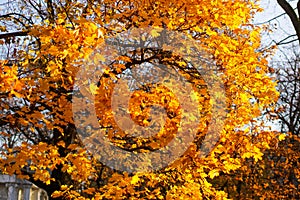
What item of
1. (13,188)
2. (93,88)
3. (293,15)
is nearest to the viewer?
(93,88)

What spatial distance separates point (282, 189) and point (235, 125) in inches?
395

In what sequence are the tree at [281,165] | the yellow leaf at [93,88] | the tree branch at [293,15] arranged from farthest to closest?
1. the tree at [281,165]
2. the tree branch at [293,15]
3. the yellow leaf at [93,88]

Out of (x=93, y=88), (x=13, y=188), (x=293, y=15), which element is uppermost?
(x=293, y=15)

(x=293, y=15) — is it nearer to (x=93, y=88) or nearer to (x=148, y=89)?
(x=148, y=89)

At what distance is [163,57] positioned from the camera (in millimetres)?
6066

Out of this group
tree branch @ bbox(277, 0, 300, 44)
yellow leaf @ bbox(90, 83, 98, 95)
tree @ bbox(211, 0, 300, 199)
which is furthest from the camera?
tree @ bbox(211, 0, 300, 199)

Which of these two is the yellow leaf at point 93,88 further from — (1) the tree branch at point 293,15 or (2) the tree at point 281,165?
(2) the tree at point 281,165

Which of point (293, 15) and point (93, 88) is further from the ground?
point (293, 15)

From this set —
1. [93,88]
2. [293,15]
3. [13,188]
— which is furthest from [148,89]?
[13,188]

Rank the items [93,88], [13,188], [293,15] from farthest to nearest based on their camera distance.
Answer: [13,188] < [293,15] < [93,88]

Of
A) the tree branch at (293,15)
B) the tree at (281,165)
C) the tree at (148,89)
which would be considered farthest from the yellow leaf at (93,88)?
the tree at (281,165)

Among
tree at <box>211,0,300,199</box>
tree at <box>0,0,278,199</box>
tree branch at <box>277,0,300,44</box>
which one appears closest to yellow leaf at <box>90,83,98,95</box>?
tree at <box>0,0,278,199</box>

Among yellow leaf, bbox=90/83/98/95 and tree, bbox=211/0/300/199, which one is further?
tree, bbox=211/0/300/199

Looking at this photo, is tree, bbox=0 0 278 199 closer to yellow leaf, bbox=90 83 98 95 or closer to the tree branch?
yellow leaf, bbox=90 83 98 95
